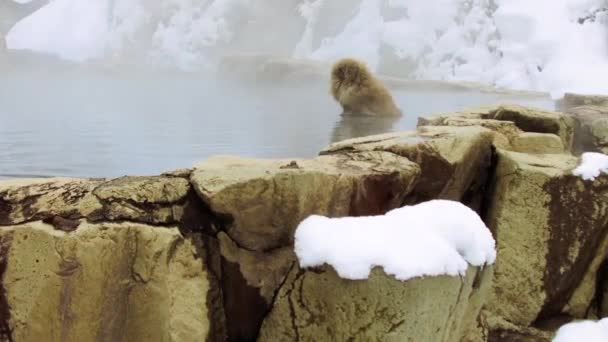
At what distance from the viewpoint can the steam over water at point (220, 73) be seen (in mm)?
3363

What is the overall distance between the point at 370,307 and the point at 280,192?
15.8 inches

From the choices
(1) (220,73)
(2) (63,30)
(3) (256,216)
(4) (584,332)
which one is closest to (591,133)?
(4) (584,332)

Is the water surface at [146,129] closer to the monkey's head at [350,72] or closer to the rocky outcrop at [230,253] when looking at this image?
the monkey's head at [350,72]

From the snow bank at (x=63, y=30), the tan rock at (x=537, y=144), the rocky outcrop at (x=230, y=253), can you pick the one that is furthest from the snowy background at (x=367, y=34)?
the rocky outcrop at (x=230, y=253)

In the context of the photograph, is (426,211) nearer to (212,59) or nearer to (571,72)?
(571,72)

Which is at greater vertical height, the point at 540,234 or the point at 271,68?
the point at 271,68

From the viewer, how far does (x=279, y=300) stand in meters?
1.69

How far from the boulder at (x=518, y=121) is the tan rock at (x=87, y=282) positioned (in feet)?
5.67

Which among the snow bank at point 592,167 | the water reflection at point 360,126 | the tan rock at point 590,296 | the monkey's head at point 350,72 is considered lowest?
the tan rock at point 590,296

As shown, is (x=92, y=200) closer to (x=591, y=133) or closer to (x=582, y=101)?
(x=591, y=133)

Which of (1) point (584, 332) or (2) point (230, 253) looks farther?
(1) point (584, 332)

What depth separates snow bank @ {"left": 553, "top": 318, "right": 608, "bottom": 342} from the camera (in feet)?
7.30

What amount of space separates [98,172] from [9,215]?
1.02 metres

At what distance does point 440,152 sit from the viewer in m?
2.25
